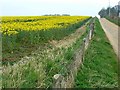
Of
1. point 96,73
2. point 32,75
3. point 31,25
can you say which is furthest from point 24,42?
point 32,75

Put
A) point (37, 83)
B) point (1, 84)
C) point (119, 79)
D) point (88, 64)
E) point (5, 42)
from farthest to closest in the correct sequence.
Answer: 1. point (5, 42)
2. point (88, 64)
3. point (119, 79)
4. point (37, 83)
5. point (1, 84)

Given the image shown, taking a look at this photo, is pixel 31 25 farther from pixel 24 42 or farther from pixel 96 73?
pixel 96 73

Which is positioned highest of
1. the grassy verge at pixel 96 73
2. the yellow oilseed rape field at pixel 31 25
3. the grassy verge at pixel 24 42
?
A: the yellow oilseed rape field at pixel 31 25

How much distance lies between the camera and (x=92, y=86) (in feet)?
28.2

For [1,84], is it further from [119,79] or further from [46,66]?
[119,79]

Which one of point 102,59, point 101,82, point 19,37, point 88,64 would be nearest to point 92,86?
point 101,82

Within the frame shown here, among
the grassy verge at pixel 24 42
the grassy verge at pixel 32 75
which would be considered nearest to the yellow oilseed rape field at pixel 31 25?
the grassy verge at pixel 24 42

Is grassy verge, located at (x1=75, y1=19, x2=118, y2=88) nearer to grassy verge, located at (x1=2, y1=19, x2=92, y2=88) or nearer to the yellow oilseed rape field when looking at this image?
grassy verge, located at (x1=2, y1=19, x2=92, y2=88)

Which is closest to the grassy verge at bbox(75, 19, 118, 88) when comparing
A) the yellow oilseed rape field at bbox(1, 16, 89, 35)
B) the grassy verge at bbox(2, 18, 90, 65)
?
the grassy verge at bbox(2, 18, 90, 65)

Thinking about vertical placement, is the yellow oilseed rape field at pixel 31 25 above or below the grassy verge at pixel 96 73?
above

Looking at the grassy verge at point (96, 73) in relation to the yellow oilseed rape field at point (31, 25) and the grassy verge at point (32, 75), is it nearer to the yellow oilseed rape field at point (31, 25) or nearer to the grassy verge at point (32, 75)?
the grassy verge at point (32, 75)

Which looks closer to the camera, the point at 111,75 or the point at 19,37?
the point at 111,75

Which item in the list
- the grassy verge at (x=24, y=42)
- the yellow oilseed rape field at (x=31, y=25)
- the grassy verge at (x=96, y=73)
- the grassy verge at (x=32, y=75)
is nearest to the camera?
the grassy verge at (x=32, y=75)

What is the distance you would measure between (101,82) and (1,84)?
3337mm
